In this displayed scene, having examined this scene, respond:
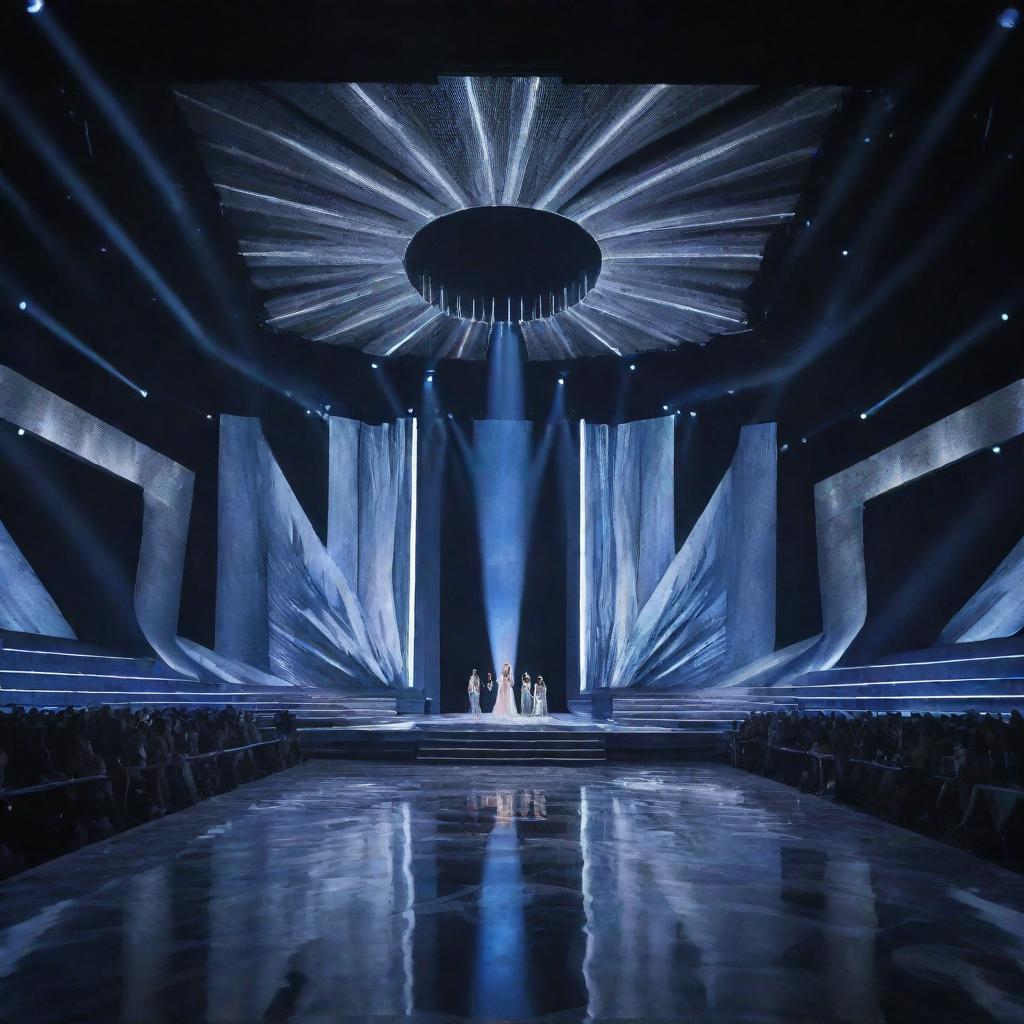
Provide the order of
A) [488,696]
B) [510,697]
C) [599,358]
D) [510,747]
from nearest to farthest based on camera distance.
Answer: [510,747], [510,697], [599,358], [488,696]

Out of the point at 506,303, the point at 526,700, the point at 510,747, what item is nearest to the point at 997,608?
the point at 510,747

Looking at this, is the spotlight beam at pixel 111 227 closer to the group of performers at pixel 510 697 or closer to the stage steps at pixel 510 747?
the stage steps at pixel 510 747

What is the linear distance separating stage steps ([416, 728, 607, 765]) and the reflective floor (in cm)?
599

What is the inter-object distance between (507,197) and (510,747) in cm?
892

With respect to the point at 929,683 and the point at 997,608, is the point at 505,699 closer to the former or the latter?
the point at 929,683

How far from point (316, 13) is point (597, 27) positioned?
2877mm

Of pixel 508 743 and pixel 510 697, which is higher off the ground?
pixel 510 697

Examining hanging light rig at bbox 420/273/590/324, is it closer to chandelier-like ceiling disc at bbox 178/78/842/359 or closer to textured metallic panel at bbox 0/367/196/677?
chandelier-like ceiling disc at bbox 178/78/842/359

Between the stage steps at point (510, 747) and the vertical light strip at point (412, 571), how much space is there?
8.42 m

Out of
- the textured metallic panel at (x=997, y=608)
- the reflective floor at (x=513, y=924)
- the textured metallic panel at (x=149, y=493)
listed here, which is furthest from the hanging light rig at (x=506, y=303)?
the reflective floor at (x=513, y=924)

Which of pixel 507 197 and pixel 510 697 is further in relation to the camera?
pixel 510 697

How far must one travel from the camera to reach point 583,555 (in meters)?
23.3

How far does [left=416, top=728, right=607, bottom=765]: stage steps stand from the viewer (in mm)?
13266

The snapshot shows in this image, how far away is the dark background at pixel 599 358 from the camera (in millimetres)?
9578
